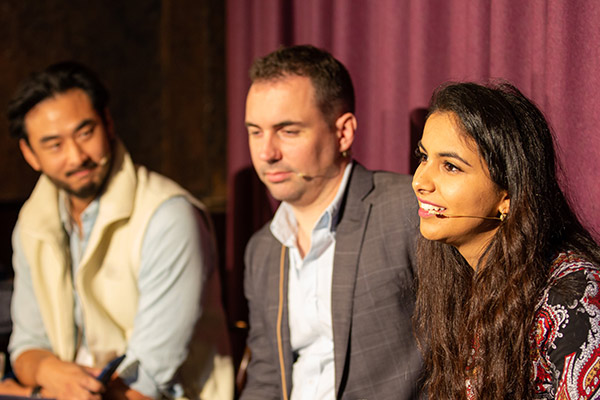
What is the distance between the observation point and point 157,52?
13.5ft

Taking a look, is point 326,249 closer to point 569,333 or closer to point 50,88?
point 569,333

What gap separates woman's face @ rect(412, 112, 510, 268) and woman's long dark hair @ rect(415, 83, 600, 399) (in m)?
0.02

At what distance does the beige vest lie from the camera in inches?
89.2

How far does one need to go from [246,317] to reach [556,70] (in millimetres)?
1735

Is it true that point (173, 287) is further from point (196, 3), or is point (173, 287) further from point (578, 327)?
point (196, 3)

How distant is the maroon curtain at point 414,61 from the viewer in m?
1.60

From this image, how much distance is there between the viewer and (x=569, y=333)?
1.18 m

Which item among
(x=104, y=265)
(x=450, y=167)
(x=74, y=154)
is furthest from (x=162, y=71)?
(x=450, y=167)

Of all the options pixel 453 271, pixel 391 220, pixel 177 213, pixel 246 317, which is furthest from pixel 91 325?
pixel 453 271

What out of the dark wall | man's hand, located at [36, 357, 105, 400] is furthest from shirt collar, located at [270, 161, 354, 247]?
the dark wall

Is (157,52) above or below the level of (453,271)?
above

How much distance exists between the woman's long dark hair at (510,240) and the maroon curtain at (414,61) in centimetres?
31

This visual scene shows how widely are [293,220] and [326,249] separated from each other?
14 centimetres

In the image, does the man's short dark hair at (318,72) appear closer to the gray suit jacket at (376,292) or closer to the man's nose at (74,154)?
A: the gray suit jacket at (376,292)
